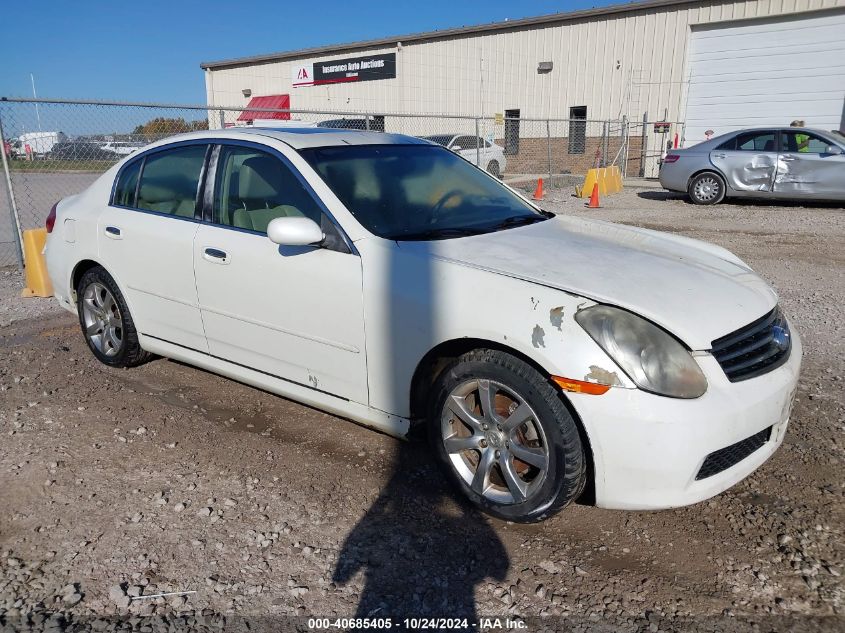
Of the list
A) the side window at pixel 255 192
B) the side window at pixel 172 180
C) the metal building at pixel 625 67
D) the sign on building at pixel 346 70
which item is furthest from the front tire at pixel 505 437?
the sign on building at pixel 346 70

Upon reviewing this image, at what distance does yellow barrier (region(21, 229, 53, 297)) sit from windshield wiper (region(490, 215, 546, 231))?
5.12m

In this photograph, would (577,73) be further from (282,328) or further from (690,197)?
(282,328)

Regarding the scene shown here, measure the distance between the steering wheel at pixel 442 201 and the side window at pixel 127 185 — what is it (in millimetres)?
2092

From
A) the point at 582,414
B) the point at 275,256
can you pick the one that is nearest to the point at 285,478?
the point at 275,256

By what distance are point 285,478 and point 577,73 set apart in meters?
24.1

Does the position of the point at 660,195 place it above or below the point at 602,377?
below

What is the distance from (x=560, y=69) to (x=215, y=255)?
2382 centimetres

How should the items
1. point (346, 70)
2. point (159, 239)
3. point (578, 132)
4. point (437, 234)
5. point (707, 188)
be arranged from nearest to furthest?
point (437, 234)
point (159, 239)
point (707, 188)
point (578, 132)
point (346, 70)

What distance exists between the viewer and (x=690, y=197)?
47.4ft

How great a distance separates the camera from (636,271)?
2943 millimetres

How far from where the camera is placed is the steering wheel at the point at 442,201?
3.55 m

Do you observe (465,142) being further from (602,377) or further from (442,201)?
(602,377)

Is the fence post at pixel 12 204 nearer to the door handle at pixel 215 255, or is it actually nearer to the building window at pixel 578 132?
the door handle at pixel 215 255

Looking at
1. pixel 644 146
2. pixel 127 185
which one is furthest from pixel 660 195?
pixel 127 185
